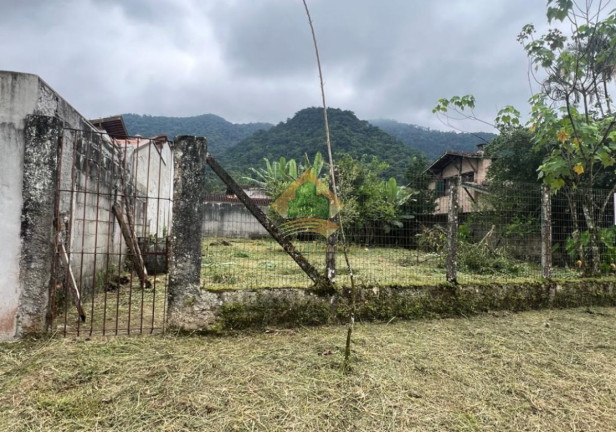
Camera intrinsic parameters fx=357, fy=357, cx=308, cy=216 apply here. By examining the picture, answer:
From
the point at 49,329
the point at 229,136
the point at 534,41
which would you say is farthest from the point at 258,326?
the point at 229,136

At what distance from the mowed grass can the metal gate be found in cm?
86

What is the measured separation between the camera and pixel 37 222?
3.20 meters

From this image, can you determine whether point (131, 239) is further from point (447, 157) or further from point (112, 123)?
point (447, 157)

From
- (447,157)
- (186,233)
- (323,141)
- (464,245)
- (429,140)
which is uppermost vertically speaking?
(429,140)

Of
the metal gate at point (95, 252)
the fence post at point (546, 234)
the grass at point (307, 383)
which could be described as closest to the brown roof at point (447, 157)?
the fence post at point (546, 234)

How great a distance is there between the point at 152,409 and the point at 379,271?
→ 3.89 m

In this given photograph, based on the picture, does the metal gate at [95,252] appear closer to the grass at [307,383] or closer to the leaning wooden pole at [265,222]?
the grass at [307,383]

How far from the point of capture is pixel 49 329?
327 cm

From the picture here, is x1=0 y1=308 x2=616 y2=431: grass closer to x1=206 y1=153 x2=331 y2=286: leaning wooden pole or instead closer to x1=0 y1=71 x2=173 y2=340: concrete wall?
x1=0 y1=71 x2=173 y2=340: concrete wall

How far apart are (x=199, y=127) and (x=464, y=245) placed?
5371 centimetres

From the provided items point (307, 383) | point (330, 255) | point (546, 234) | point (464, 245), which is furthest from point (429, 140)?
point (307, 383)

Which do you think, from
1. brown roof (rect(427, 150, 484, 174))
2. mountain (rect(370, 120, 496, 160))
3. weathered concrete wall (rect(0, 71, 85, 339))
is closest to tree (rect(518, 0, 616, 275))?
weathered concrete wall (rect(0, 71, 85, 339))

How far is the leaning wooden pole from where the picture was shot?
3.77m

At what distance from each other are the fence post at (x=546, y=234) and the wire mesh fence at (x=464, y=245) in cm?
4
